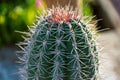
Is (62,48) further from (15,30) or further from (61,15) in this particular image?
(15,30)

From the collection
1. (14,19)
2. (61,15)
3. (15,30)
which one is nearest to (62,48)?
(61,15)

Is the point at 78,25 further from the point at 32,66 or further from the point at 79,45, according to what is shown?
the point at 32,66

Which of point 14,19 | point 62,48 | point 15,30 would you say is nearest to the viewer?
point 62,48

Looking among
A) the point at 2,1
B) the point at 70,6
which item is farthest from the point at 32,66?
the point at 2,1

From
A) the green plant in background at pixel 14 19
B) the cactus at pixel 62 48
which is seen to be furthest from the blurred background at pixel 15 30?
the cactus at pixel 62 48

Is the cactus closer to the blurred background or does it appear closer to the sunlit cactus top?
the sunlit cactus top

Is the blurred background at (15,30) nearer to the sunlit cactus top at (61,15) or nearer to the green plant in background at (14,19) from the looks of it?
the green plant in background at (14,19)

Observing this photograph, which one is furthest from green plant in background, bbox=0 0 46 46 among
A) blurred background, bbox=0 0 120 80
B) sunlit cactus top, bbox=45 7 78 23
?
sunlit cactus top, bbox=45 7 78 23
